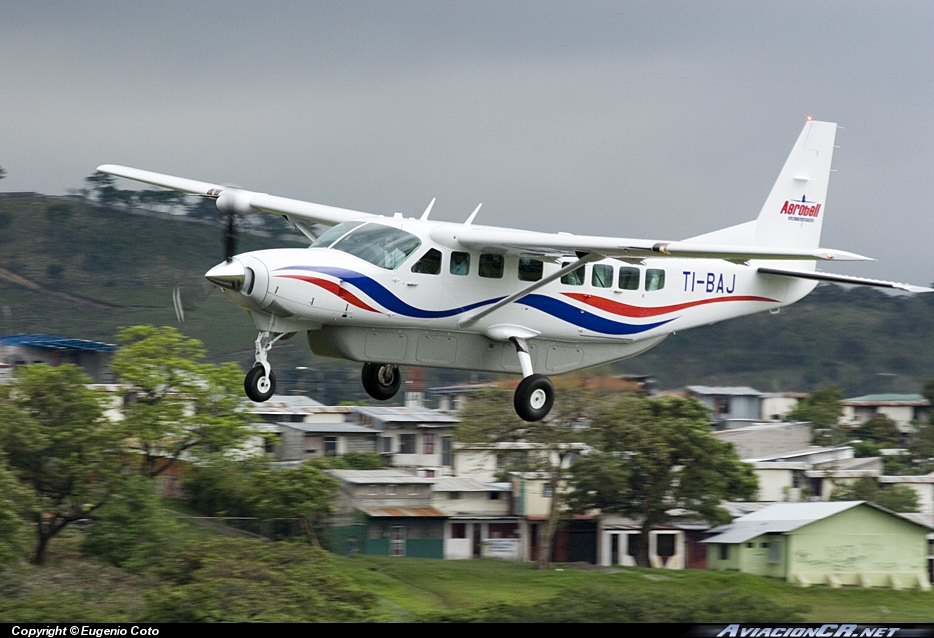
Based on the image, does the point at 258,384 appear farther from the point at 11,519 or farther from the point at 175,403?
the point at 175,403

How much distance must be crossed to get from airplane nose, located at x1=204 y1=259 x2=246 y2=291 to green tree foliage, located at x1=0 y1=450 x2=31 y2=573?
30.7 meters

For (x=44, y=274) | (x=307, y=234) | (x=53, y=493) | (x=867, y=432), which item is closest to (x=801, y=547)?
(x=867, y=432)

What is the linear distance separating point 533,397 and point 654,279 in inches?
133

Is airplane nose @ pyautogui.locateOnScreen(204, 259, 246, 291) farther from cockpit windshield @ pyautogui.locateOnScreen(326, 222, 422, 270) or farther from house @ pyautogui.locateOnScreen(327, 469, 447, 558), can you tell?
house @ pyautogui.locateOnScreen(327, 469, 447, 558)

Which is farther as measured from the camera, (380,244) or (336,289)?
(380,244)

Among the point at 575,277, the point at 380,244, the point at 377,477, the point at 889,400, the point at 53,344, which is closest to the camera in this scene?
the point at 380,244

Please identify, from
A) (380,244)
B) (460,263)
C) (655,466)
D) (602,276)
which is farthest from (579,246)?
(655,466)

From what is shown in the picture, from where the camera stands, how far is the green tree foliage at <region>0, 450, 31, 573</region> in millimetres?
43844

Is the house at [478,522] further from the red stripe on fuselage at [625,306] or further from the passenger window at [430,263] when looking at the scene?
the passenger window at [430,263]

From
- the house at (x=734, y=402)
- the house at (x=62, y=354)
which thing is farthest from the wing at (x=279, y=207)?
the house at (x=734, y=402)

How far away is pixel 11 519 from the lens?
44.1 metres

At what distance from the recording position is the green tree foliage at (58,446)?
49.8 metres

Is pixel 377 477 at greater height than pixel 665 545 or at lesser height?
greater

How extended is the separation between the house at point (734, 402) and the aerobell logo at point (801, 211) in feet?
176
